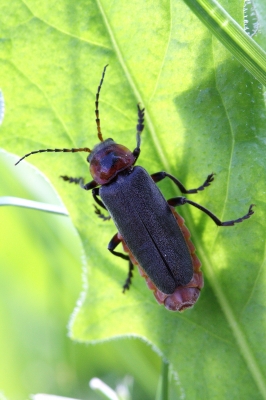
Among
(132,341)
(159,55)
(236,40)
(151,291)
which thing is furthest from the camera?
(132,341)

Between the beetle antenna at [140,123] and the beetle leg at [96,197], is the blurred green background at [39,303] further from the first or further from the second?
the beetle antenna at [140,123]

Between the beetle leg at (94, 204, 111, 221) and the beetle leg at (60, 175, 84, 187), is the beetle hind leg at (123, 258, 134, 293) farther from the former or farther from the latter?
the beetle leg at (60, 175, 84, 187)

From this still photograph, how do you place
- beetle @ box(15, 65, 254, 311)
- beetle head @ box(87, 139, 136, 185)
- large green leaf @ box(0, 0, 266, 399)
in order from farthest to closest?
1. beetle head @ box(87, 139, 136, 185)
2. beetle @ box(15, 65, 254, 311)
3. large green leaf @ box(0, 0, 266, 399)

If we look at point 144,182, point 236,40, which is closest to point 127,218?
point 144,182

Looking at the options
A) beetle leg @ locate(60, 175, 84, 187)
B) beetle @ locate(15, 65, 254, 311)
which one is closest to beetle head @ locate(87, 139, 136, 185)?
beetle @ locate(15, 65, 254, 311)

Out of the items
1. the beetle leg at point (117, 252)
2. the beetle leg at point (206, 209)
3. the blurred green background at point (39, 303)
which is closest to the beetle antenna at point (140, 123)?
the beetle leg at point (206, 209)

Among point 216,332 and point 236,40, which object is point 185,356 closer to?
point 216,332
